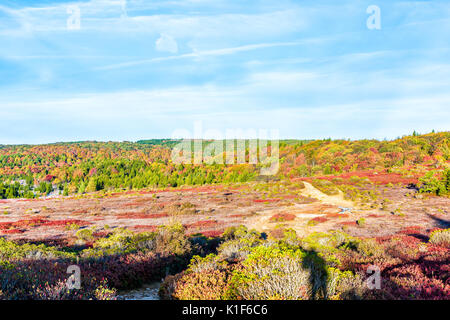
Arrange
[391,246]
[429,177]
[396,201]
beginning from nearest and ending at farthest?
[391,246] < [396,201] < [429,177]

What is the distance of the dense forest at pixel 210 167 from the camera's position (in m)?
73.6

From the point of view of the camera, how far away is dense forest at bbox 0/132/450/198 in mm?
73562

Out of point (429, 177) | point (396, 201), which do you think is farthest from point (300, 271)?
point (429, 177)

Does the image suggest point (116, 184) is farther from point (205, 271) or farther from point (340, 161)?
point (205, 271)

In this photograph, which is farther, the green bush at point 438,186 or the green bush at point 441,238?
the green bush at point 438,186

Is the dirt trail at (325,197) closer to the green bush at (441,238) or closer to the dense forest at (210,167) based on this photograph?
the green bush at (441,238)

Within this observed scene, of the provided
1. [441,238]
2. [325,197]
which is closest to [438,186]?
[325,197]

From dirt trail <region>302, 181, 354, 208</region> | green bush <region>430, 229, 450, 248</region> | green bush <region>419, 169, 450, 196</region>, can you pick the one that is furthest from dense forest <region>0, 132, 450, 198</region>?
green bush <region>430, 229, 450, 248</region>

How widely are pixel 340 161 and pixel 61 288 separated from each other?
3519 inches

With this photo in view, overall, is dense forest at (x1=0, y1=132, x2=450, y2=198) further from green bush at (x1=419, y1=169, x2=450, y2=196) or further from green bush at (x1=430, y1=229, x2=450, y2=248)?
green bush at (x1=430, y1=229, x2=450, y2=248)

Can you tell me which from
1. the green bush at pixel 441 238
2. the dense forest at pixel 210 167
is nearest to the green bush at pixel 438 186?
the dense forest at pixel 210 167

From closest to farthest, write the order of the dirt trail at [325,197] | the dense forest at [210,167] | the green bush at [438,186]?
the green bush at [438,186]
the dirt trail at [325,197]
the dense forest at [210,167]

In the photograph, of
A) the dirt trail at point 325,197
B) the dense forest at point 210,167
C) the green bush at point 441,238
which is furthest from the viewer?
the dense forest at point 210,167
